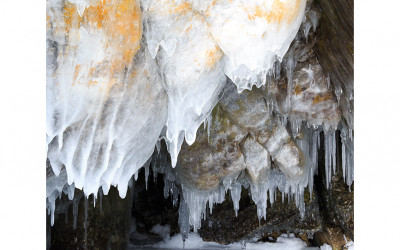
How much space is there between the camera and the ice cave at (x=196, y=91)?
1987mm

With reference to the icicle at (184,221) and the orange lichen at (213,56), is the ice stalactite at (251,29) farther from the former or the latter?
the icicle at (184,221)

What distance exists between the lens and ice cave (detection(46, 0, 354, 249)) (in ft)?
6.52

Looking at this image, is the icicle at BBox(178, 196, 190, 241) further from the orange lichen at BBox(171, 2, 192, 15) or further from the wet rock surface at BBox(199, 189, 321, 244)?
the orange lichen at BBox(171, 2, 192, 15)

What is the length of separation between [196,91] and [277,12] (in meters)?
0.57

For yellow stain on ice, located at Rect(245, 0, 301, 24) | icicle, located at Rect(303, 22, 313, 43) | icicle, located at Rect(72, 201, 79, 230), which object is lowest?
icicle, located at Rect(72, 201, 79, 230)

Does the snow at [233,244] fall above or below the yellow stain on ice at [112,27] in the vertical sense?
below

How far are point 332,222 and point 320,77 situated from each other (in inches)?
93.8

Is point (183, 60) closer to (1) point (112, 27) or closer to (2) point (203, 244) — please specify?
(1) point (112, 27)

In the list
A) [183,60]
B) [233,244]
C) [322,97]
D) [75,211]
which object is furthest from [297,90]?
[233,244]

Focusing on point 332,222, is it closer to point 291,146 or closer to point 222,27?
point 291,146

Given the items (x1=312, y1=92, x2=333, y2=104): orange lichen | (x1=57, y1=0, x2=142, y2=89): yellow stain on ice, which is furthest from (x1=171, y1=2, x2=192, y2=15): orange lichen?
(x1=312, y1=92, x2=333, y2=104): orange lichen

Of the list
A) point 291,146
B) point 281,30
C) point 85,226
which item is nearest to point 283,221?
point 291,146

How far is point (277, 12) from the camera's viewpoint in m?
1.99

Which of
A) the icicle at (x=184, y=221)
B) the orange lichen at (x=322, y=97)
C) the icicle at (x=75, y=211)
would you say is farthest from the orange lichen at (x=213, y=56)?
the icicle at (x=184, y=221)
